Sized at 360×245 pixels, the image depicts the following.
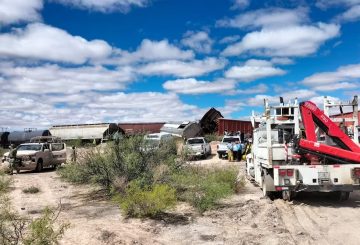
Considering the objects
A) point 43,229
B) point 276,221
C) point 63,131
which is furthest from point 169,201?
point 63,131

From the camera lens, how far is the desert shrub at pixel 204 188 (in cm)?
1146

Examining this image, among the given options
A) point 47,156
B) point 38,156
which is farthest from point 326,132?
point 47,156

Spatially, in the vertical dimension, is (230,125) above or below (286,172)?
above

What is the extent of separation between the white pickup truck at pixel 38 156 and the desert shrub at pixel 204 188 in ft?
41.2

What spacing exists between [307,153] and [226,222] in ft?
11.4

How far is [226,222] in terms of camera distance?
1010cm

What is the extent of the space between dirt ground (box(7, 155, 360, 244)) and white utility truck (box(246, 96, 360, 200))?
0.57 metres

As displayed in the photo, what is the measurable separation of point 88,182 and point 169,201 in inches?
200

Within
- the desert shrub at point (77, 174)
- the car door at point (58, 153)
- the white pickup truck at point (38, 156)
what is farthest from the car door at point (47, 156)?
the desert shrub at point (77, 174)

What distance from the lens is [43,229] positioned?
21.0ft

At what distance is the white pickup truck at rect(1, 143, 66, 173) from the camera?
81.2ft

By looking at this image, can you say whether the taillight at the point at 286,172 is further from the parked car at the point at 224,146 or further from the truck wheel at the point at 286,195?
the parked car at the point at 224,146

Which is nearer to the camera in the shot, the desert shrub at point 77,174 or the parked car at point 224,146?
the desert shrub at point 77,174

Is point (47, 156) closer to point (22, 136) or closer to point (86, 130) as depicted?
point (86, 130)
